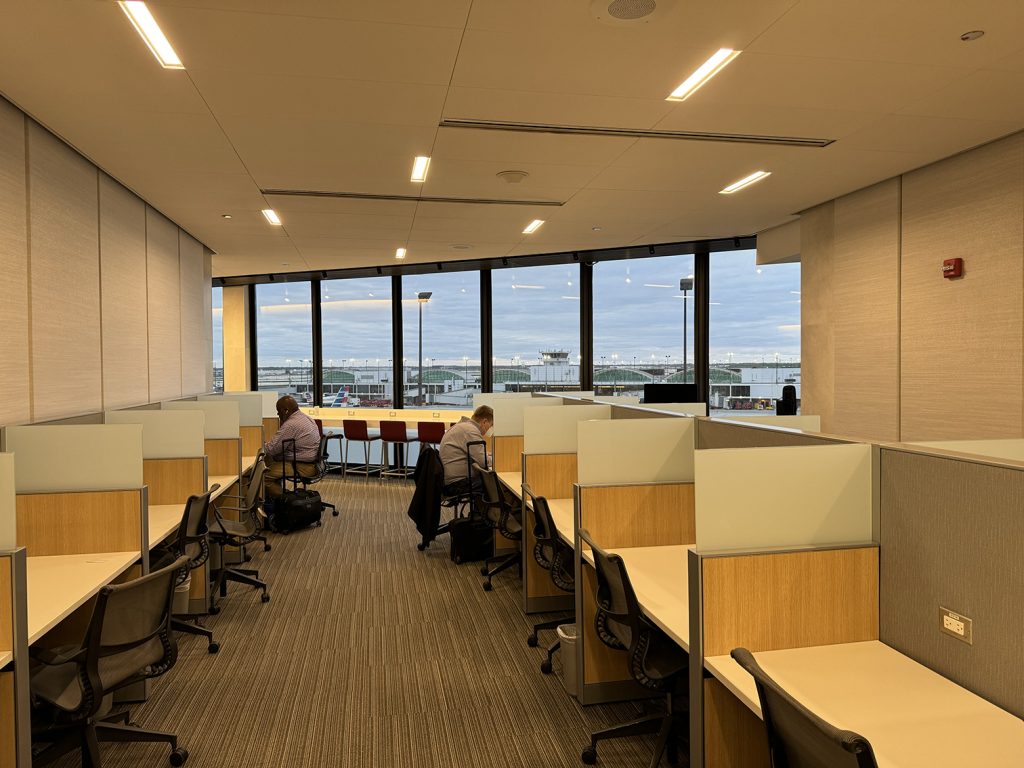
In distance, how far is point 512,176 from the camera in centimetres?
457

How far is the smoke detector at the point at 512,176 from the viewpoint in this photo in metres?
4.50

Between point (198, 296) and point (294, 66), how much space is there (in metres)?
4.99

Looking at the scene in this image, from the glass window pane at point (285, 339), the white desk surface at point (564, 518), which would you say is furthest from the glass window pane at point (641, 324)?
the white desk surface at point (564, 518)

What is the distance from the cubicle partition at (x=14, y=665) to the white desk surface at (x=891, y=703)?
193 cm

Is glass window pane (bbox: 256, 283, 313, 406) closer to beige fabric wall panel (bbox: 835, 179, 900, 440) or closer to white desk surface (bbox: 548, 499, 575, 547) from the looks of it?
white desk surface (bbox: 548, 499, 575, 547)

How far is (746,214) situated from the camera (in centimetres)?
593

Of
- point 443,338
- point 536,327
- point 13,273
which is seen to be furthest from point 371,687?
point 443,338

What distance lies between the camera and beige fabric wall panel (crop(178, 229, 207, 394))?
22.0ft

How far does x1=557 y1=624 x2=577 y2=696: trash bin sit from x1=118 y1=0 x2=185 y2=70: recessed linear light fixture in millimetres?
2946

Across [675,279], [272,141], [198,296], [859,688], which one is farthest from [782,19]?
[198,296]

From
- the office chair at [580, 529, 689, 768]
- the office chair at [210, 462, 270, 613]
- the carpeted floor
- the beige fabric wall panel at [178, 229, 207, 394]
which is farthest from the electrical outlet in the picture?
the beige fabric wall panel at [178, 229, 207, 394]

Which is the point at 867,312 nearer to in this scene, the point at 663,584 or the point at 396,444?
the point at 663,584

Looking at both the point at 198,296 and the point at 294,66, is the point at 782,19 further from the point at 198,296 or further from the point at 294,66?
the point at 198,296

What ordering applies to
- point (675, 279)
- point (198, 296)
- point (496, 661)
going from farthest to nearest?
point (675, 279) → point (198, 296) → point (496, 661)
